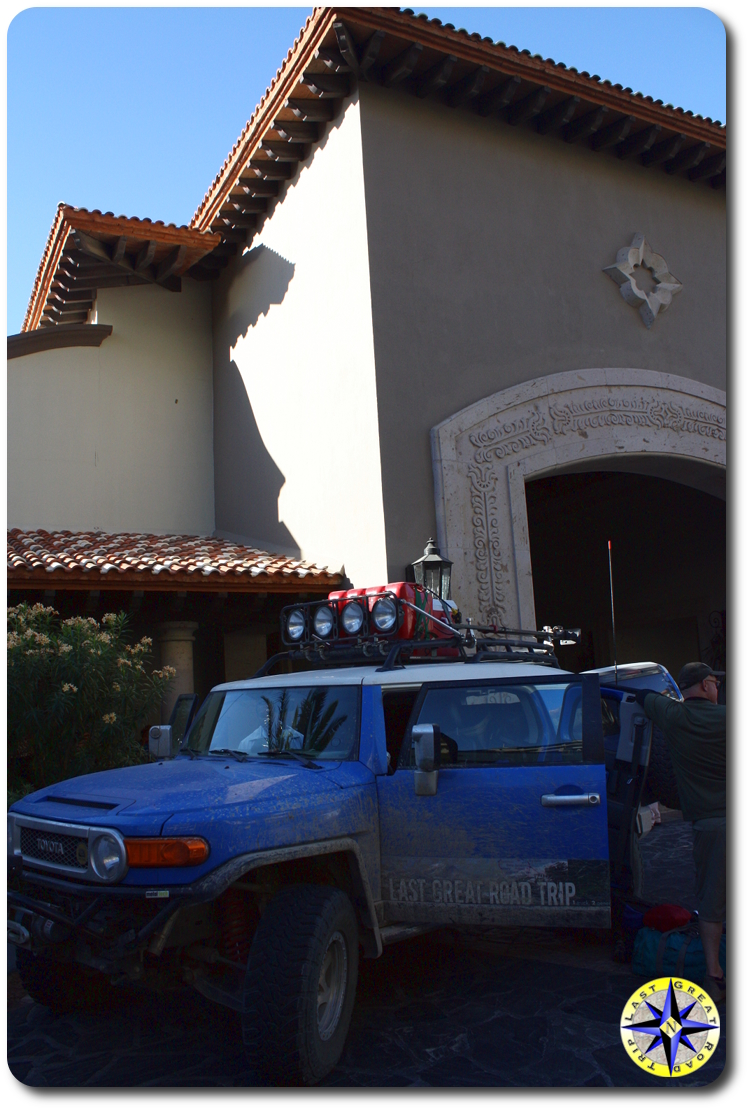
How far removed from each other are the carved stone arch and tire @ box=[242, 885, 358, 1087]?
6049 mm

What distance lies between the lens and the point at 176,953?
12.8 feet

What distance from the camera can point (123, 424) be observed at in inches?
532

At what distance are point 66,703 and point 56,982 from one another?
2.40 m

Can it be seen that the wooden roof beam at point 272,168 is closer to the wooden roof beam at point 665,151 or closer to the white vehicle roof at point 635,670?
the wooden roof beam at point 665,151

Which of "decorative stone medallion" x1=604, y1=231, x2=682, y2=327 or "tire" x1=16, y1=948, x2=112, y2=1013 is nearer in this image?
"tire" x1=16, y1=948, x2=112, y2=1013

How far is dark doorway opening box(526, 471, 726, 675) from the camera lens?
15.7 metres

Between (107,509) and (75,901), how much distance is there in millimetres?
9883

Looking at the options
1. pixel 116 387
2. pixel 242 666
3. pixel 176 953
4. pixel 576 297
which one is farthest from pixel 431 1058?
pixel 116 387

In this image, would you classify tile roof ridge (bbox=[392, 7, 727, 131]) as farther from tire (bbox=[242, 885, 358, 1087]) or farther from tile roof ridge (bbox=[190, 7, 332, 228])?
tire (bbox=[242, 885, 358, 1087])

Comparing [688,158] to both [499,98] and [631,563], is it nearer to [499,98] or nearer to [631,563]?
[499,98]

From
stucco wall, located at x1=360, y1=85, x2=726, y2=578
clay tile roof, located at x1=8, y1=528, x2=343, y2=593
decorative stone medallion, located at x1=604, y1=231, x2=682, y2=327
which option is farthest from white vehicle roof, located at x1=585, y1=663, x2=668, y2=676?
decorative stone medallion, located at x1=604, y1=231, x2=682, y2=327

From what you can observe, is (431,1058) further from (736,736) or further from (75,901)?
(736,736)

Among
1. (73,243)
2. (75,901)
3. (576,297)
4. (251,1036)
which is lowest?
(251,1036)

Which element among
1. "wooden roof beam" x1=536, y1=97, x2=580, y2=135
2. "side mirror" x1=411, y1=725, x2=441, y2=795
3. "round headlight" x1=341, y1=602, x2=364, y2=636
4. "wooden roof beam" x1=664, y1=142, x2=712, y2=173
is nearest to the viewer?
"side mirror" x1=411, y1=725, x2=441, y2=795
